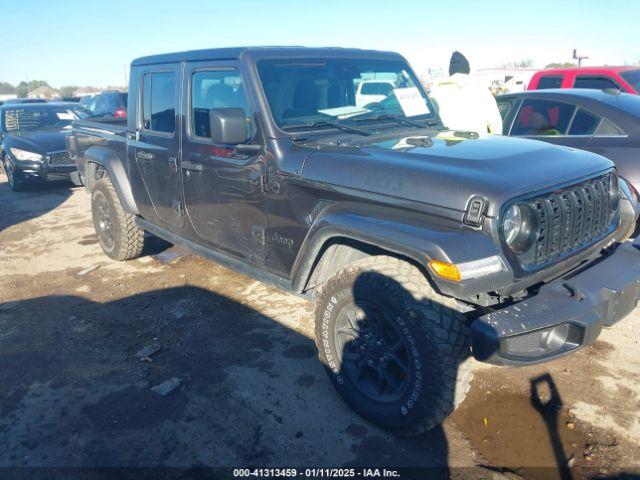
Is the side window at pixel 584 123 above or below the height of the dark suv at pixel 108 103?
below

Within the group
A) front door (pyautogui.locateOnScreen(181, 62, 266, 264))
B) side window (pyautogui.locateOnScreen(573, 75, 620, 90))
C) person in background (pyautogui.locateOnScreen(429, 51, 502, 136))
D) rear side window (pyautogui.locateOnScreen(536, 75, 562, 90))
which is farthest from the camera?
rear side window (pyautogui.locateOnScreen(536, 75, 562, 90))

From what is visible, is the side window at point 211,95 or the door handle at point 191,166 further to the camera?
the door handle at point 191,166

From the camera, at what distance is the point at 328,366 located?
299 centimetres

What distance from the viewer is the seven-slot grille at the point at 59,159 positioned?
9406 mm

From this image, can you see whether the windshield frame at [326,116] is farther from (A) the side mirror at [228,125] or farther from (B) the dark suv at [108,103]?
(B) the dark suv at [108,103]

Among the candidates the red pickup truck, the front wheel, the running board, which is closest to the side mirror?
the running board

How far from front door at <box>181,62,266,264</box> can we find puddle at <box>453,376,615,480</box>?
1700mm

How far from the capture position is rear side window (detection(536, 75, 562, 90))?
8.23m

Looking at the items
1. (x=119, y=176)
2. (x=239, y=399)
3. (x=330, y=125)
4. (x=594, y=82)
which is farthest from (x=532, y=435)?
(x=594, y=82)

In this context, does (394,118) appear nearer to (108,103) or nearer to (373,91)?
(373,91)

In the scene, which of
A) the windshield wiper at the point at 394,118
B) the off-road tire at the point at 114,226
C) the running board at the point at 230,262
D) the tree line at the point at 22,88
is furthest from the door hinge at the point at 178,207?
the tree line at the point at 22,88

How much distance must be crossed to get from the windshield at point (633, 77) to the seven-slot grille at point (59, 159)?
9.71 metres

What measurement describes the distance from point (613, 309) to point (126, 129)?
13.9 feet

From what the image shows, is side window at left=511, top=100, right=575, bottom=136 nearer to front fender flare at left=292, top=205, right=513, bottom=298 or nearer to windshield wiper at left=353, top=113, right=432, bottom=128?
windshield wiper at left=353, top=113, right=432, bottom=128
